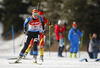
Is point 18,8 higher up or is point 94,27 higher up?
point 18,8

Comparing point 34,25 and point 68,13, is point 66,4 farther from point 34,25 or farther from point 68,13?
point 34,25

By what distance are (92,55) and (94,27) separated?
1367 cm

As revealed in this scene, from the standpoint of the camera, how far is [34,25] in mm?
9117

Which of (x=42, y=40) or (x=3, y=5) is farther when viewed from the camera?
(x=3, y=5)

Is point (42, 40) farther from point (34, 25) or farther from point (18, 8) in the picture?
point (18, 8)

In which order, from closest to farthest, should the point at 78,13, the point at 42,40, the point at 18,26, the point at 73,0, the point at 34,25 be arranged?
the point at 34,25 < the point at 42,40 < the point at 73,0 < the point at 78,13 < the point at 18,26

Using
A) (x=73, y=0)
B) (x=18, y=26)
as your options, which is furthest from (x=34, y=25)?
(x=18, y=26)

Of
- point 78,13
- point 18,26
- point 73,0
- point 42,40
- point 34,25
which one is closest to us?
point 34,25

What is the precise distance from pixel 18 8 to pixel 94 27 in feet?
49.9

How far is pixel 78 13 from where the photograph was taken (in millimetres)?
→ 27062

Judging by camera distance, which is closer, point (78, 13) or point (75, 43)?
point (75, 43)

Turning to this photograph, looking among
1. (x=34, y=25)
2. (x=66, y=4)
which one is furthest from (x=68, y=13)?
(x=34, y=25)

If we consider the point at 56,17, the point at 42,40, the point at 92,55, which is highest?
the point at 56,17

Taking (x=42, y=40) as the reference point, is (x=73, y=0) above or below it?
above
